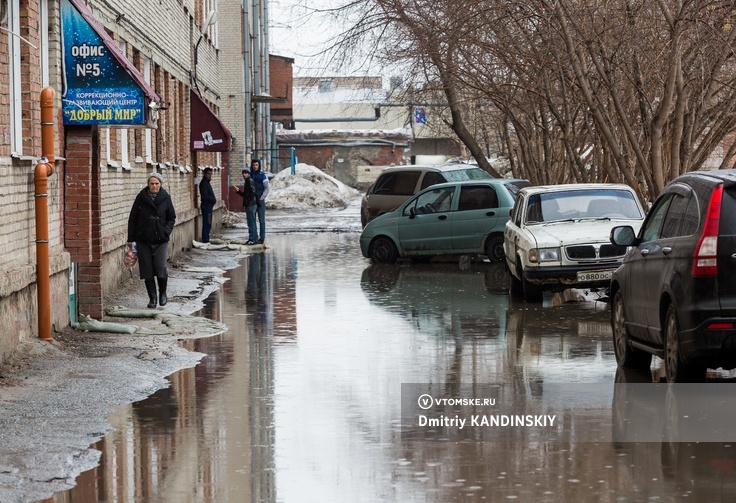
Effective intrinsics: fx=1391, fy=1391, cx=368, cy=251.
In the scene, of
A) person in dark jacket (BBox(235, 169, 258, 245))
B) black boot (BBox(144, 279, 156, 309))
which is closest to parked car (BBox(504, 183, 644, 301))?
black boot (BBox(144, 279, 156, 309))

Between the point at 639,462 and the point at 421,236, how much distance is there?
59.0ft

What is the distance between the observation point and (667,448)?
26.0 feet

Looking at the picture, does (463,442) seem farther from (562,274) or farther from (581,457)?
(562,274)

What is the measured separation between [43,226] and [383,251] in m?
14.0

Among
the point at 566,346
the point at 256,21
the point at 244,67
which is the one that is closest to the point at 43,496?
the point at 566,346

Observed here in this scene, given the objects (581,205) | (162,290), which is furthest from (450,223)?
(162,290)

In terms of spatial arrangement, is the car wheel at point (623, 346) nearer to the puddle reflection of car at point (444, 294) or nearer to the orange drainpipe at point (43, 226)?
the puddle reflection of car at point (444, 294)

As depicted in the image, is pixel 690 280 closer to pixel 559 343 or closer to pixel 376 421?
pixel 376 421

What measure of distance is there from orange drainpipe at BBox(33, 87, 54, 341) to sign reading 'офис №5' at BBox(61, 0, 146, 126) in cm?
156

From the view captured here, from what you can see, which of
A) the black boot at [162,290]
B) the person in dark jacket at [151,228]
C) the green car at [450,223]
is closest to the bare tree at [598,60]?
the green car at [450,223]

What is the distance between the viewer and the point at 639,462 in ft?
24.8

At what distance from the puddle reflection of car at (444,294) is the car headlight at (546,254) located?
Answer: 2.43 ft

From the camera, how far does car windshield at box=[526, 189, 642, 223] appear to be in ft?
60.5

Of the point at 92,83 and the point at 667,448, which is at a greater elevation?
the point at 92,83
